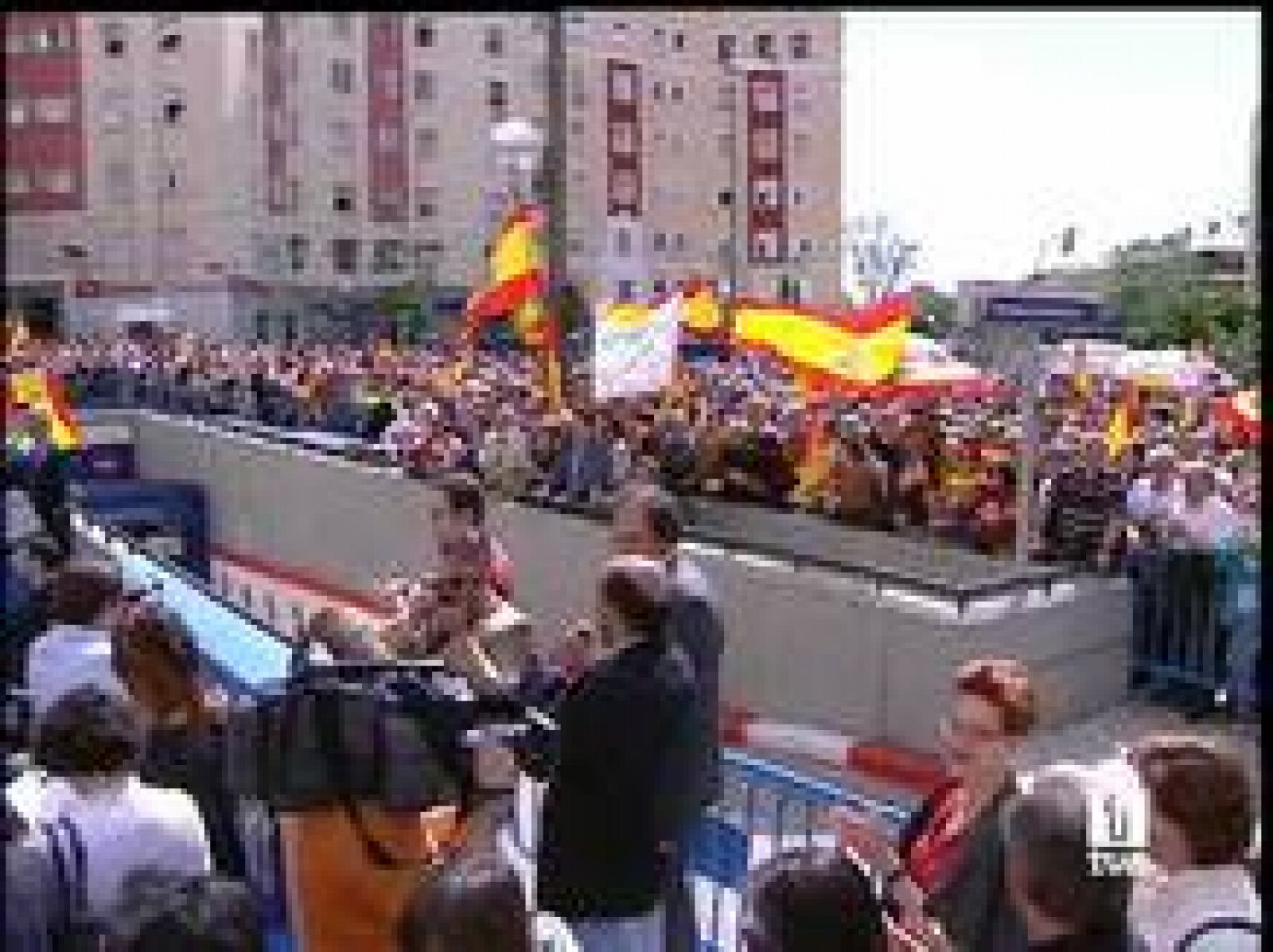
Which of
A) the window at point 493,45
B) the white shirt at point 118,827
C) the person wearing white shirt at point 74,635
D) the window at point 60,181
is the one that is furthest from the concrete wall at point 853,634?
the window at point 493,45

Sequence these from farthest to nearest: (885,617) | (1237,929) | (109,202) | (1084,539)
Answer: (109,202) < (1084,539) < (885,617) < (1237,929)

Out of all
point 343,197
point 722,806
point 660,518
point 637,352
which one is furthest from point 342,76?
point 660,518

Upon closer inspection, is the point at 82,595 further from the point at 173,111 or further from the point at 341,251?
the point at 173,111

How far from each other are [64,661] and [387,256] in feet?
266

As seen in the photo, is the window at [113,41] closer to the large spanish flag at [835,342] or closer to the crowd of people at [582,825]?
the large spanish flag at [835,342]

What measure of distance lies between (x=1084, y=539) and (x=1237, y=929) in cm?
1130

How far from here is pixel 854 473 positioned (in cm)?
1712

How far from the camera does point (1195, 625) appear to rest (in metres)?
12.8

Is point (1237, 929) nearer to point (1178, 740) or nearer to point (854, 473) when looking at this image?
point (1178, 740)

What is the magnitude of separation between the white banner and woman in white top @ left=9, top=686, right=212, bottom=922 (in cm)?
1390

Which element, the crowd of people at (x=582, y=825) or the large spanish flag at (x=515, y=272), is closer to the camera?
the crowd of people at (x=582, y=825)

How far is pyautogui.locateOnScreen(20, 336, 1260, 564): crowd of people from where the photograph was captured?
14664 millimetres

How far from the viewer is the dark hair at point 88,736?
3969 millimetres

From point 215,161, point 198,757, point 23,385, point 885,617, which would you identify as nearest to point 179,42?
point 215,161
